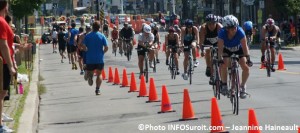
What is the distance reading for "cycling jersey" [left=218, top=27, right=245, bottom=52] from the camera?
16922mm

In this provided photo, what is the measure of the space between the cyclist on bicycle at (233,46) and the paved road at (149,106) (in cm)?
80

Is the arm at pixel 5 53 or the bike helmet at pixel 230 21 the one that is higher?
the bike helmet at pixel 230 21

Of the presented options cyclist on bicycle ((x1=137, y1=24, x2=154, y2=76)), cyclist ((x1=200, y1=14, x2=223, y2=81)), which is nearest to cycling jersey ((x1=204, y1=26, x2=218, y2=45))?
cyclist ((x1=200, y1=14, x2=223, y2=81))

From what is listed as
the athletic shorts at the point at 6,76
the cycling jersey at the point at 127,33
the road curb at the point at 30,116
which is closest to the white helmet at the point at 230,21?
the road curb at the point at 30,116

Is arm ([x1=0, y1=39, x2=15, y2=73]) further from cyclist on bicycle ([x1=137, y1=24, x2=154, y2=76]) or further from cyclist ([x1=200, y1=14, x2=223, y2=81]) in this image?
cyclist on bicycle ([x1=137, y1=24, x2=154, y2=76])

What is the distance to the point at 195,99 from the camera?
66.5 feet

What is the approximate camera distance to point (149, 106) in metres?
19.4

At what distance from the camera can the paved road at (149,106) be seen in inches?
622

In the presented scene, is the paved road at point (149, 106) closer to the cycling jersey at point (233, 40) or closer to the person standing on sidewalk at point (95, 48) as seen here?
the person standing on sidewalk at point (95, 48)

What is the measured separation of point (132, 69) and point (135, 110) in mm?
18117

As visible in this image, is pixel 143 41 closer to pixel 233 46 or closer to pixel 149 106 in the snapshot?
pixel 149 106

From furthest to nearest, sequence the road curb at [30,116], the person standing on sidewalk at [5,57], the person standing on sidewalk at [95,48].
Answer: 1. the person standing on sidewalk at [95,48]
2. the road curb at [30,116]
3. the person standing on sidewalk at [5,57]

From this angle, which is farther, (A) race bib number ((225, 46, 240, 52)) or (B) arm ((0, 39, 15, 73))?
(A) race bib number ((225, 46, 240, 52))

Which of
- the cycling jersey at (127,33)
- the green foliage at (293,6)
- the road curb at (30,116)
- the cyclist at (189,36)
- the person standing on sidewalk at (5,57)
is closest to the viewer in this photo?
the person standing on sidewalk at (5,57)
